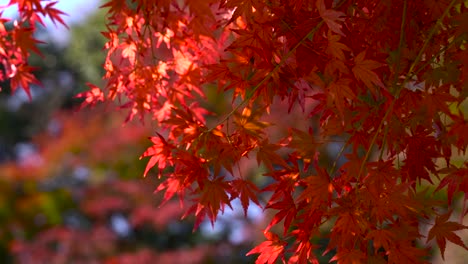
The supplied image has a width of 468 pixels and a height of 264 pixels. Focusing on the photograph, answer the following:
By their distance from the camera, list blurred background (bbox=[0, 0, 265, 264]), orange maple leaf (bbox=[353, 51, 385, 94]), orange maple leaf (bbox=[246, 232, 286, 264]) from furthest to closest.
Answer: blurred background (bbox=[0, 0, 265, 264]) < orange maple leaf (bbox=[246, 232, 286, 264]) < orange maple leaf (bbox=[353, 51, 385, 94])

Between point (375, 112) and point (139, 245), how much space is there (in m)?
5.12

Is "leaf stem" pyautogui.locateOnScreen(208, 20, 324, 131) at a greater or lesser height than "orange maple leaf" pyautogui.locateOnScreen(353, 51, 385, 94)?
greater

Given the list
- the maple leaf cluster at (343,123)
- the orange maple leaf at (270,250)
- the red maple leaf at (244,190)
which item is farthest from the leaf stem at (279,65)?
the orange maple leaf at (270,250)

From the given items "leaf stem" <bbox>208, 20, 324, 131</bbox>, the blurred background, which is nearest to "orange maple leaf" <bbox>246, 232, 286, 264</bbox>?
"leaf stem" <bbox>208, 20, 324, 131</bbox>

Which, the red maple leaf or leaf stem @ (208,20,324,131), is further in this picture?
the red maple leaf

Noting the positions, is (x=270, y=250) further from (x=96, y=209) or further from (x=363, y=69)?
(x=96, y=209)

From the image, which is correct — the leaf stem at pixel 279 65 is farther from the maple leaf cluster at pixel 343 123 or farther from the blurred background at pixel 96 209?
the blurred background at pixel 96 209

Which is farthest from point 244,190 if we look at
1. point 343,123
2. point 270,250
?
point 343,123

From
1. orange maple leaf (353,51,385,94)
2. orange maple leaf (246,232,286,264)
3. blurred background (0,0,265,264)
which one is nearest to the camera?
orange maple leaf (353,51,385,94)

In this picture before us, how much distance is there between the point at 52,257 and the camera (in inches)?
243

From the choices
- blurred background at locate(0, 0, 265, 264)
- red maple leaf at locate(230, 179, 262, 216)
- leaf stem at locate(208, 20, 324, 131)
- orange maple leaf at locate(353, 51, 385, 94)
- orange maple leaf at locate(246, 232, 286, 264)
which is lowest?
orange maple leaf at locate(246, 232, 286, 264)

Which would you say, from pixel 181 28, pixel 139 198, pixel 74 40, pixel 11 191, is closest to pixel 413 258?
pixel 181 28

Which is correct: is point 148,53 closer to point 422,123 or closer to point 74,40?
point 422,123

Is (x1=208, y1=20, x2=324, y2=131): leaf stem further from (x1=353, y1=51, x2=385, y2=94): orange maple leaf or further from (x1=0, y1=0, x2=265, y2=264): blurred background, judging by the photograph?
(x1=0, y1=0, x2=265, y2=264): blurred background
